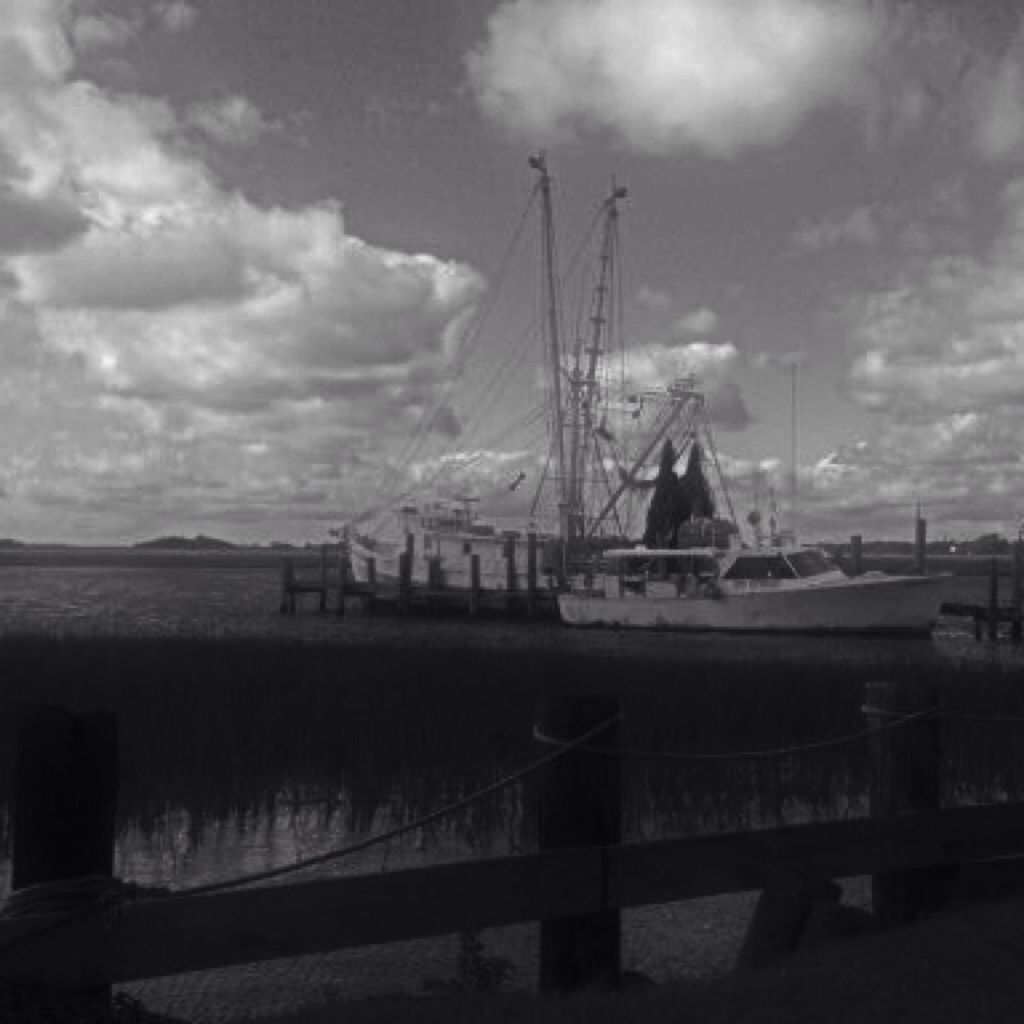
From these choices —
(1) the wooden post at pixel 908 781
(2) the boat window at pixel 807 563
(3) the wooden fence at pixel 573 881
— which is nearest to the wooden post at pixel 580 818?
(3) the wooden fence at pixel 573 881

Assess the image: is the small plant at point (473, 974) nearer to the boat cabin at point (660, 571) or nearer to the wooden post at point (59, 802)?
the wooden post at point (59, 802)

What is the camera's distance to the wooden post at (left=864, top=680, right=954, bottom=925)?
20.5 feet

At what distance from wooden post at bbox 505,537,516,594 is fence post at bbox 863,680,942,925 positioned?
179 ft

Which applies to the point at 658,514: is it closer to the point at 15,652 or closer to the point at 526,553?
the point at 526,553

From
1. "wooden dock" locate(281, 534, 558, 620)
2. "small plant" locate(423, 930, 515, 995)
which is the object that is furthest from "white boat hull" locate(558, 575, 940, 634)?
"small plant" locate(423, 930, 515, 995)

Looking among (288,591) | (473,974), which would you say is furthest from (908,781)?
(288,591)

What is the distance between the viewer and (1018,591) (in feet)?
163

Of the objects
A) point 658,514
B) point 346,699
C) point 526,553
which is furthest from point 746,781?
point 526,553

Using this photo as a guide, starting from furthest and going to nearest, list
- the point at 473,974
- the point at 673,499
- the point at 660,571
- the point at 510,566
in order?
1. the point at 510,566
2. the point at 673,499
3. the point at 660,571
4. the point at 473,974

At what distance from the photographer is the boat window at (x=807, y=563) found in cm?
4831

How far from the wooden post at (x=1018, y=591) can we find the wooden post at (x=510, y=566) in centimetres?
2184

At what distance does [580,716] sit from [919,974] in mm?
1537

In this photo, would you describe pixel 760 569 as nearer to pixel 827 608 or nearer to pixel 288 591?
pixel 827 608

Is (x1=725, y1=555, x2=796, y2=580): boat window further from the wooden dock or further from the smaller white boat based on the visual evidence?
the wooden dock
